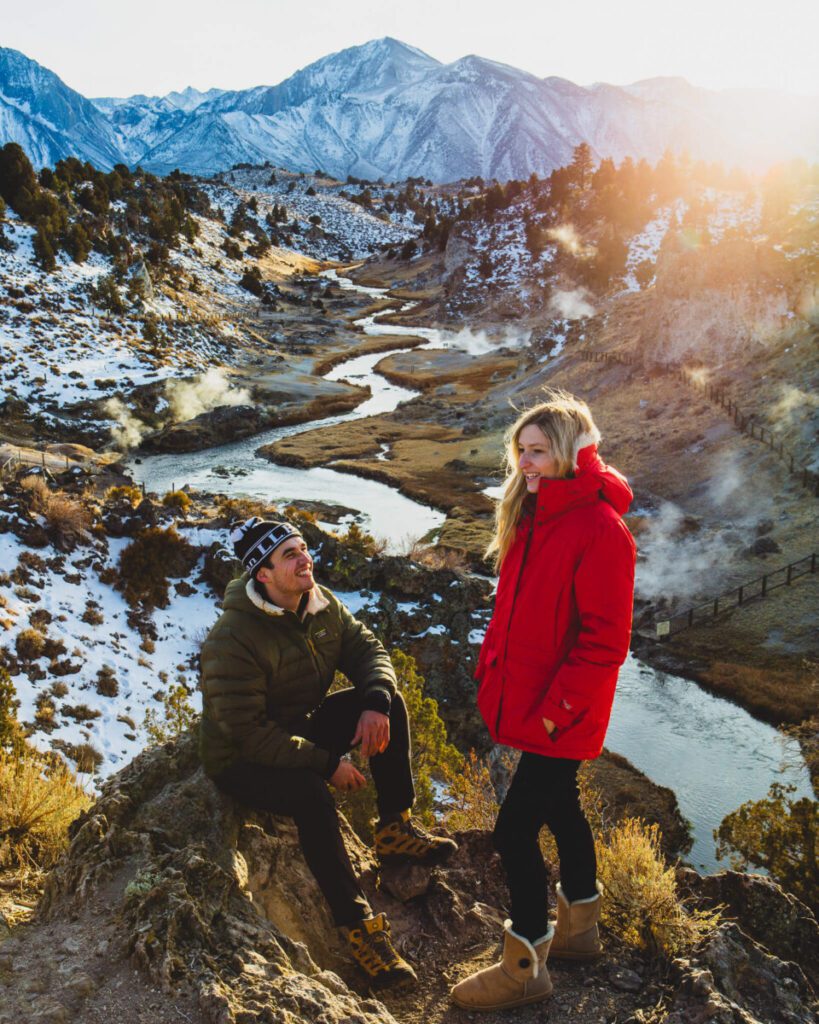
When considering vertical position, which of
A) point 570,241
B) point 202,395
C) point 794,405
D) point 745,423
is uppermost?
point 570,241

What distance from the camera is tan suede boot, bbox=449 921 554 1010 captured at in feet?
12.6

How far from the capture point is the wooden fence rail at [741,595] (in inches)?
989

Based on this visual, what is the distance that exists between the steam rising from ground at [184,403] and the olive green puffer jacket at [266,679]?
4303 cm

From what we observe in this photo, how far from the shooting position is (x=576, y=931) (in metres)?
4.18

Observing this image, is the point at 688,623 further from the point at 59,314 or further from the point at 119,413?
the point at 59,314

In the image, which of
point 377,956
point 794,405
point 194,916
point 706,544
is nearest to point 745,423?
point 794,405

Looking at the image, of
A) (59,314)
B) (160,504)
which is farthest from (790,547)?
(59,314)

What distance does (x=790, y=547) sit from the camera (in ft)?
89.1

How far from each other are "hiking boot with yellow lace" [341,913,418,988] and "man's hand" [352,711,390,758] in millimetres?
939

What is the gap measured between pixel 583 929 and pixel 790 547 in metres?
26.5

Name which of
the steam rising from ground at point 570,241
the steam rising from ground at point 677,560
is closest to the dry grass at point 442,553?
the steam rising from ground at point 677,560

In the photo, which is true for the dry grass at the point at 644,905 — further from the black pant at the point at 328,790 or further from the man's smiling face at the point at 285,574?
the man's smiling face at the point at 285,574

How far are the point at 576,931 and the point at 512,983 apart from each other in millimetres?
529

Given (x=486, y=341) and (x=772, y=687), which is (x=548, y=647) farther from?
(x=486, y=341)
